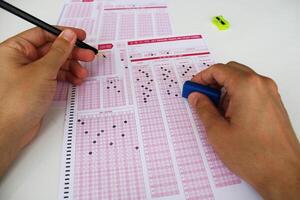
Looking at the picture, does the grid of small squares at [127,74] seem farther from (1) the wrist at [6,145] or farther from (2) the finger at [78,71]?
(1) the wrist at [6,145]

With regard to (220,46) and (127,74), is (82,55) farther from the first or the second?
(220,46)

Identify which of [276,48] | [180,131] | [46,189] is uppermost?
[276,48]

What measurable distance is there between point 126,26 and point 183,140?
1.53 feet

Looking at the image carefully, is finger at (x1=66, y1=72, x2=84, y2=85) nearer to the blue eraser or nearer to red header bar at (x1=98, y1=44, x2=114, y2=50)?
red header bar at (x1=98, y1=44, x2=114, y2=50)

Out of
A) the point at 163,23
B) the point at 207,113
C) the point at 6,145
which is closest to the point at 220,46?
the point at 163,23

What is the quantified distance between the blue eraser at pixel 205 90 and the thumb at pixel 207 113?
0.5 inches

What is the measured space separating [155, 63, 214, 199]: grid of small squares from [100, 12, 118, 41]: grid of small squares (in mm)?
217

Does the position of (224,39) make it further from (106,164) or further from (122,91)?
(106,164)

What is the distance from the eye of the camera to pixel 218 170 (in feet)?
1.69

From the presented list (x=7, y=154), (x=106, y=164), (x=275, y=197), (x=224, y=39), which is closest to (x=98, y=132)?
(x=106, y=164)

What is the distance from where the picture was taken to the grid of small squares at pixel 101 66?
693 mm

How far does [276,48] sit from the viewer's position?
0.77 meters

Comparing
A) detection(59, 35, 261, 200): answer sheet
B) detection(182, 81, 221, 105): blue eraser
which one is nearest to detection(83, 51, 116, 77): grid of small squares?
detection(59, 35, 261, 200): answer sheet

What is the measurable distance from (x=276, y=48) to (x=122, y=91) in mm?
507
